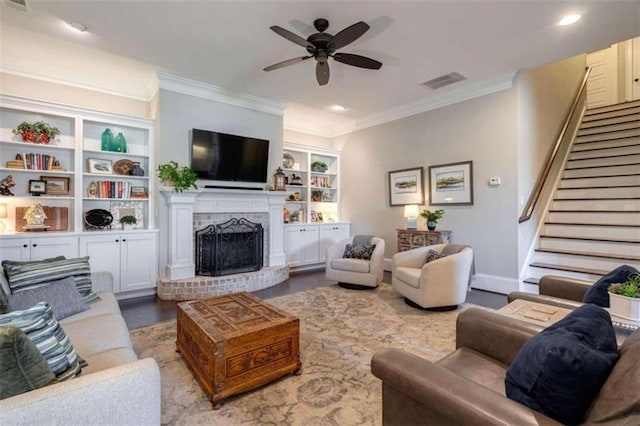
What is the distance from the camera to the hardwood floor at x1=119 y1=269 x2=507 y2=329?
3389mm

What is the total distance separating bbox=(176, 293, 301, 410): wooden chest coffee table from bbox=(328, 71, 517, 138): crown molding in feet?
14.2

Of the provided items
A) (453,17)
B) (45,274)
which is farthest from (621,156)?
(45,274)

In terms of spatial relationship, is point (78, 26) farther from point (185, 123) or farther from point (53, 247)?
point (53, 247)

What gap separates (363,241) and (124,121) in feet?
12.9

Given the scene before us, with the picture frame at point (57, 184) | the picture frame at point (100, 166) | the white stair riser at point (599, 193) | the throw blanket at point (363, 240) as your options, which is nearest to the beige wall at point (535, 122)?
the white stair riser at point (599, 193)

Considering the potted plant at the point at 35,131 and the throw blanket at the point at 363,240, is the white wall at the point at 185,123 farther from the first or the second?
the throw blanket at the point at 363,240

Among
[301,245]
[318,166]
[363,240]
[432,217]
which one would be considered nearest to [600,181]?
[432,217]

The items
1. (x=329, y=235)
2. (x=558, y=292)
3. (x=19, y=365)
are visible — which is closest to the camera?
(x=19, y=365)

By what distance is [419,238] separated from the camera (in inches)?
192

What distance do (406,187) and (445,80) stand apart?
1830 millimetres

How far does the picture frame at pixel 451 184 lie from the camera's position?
466 centimetres

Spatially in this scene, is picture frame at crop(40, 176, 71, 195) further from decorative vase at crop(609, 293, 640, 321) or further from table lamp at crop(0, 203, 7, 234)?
decorative vase at crop(609, 293, 640, 321)

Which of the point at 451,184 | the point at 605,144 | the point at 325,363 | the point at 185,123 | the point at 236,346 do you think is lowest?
the point at 325,363

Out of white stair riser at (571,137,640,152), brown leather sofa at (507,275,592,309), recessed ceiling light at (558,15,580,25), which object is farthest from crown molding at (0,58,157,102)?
white stair riser at (571,137,640,152)
